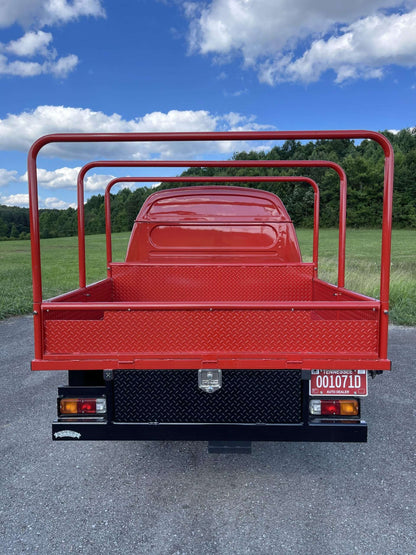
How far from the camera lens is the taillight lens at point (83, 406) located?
2.42 metres

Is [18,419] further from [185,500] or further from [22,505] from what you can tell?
[185,500]

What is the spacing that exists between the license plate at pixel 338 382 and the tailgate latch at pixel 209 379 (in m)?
0.52

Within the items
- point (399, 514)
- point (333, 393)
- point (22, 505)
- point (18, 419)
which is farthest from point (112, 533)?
point (18, 419)

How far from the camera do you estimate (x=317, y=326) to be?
7.38ft

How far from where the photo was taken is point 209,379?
7.50ft

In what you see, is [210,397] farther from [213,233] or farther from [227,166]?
[213,233]

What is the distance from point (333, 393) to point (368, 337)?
38 cm

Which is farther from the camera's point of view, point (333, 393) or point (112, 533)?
point (333, 393)

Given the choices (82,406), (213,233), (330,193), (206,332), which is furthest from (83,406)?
(330,193)

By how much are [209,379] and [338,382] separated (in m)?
0.72

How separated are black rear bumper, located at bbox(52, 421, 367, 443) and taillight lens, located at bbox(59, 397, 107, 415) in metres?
0.07

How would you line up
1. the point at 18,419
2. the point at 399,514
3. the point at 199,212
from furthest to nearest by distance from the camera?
the point at 199,212, the point at 18,419, the point at 399,514

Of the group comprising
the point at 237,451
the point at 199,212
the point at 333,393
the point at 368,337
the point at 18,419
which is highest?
the point at 199,212

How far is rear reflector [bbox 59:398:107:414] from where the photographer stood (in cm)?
242
